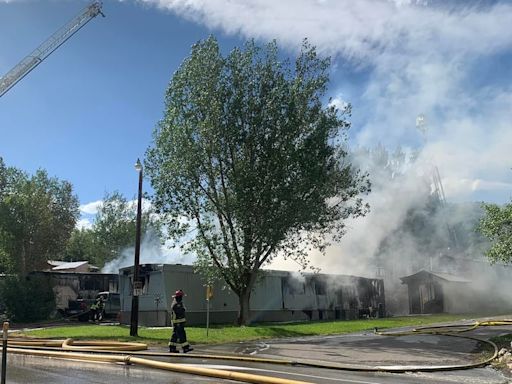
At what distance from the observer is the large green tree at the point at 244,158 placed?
2372 cm

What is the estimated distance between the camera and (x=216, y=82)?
2441 cm

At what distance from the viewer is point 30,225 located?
40.2 m

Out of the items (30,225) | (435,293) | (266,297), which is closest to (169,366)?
(266,297)

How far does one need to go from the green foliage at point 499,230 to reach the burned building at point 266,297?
34.4 feet

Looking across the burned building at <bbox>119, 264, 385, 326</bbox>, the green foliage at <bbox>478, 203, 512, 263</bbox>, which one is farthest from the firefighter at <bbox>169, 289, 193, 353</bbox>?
the green foliage at <bbox>478, 203, 512, 263</bbox>

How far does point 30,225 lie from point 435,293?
3144 centimetres

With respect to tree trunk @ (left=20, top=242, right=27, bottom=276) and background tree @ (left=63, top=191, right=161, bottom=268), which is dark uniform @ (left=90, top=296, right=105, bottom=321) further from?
background tree @ (left=63, top=191, right=161, bottom=268)

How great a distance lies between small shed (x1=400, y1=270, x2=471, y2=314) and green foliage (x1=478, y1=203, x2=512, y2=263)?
22428 mm

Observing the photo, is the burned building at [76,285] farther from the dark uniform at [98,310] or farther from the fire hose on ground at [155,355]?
the fire hose on ground at [155,355]

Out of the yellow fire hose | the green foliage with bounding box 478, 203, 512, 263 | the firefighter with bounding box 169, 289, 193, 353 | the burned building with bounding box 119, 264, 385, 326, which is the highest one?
the green foliage with bounding box 478, 203, 512, 263

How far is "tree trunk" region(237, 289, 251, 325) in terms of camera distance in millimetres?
24969

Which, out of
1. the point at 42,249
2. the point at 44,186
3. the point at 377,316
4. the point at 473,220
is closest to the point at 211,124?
the point at 377,316

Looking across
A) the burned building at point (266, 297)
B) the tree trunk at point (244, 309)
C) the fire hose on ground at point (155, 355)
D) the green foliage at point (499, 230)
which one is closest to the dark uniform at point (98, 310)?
the burned building at point (266, 297)

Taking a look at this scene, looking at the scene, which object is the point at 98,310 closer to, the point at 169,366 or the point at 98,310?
the point at 98,310
